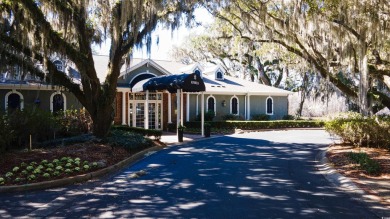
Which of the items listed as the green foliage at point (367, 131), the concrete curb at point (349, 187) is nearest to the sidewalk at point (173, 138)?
the green foliage at point (367, 131)

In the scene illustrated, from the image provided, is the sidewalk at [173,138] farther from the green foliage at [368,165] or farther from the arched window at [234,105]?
the arched window at [234,105]

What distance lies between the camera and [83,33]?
42.1ft

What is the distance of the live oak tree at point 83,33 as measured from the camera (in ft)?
37.2

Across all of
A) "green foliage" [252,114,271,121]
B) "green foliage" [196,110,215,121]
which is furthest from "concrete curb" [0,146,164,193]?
"green foliage" [252,114,271,121]

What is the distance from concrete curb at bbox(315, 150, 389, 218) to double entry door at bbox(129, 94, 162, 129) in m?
14.3

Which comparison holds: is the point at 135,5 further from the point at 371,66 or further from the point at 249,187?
the point at 371,66

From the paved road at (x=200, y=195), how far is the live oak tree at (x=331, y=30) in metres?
4.25

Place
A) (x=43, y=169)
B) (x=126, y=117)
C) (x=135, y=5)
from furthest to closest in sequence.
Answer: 1. (x=126, y=117)
2. (x=135, y=5)
3. (x=43, y=169)

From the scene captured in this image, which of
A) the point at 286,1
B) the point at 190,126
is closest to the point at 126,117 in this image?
the point at 190,126

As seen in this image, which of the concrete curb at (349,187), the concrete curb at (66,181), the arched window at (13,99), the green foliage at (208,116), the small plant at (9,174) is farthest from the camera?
the green foliage at (208,116)

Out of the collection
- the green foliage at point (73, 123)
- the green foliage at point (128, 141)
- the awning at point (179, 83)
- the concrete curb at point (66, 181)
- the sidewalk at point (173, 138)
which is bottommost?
the concrete curb at point (66, 181)

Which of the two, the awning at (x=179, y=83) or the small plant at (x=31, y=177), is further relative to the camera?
the awning at (x=179, y=83)

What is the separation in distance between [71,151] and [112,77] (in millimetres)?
4168

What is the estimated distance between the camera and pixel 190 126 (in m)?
24.2
